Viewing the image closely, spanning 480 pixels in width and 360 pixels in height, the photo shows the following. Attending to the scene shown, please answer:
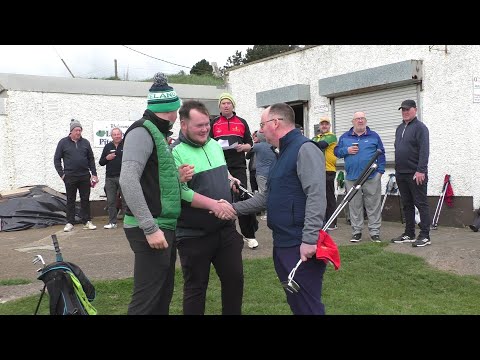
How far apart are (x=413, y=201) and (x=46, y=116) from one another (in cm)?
925

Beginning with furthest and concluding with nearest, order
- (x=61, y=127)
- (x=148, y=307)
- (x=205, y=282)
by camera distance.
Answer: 1. (x=61, y=127)
2. (x=205, y=282)
3. (x=148, y=307)

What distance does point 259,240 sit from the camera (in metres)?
8.67

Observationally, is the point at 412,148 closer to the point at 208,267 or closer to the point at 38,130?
the point at 208,267

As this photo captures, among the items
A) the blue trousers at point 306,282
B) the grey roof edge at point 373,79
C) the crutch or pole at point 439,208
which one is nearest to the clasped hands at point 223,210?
the blue trousers at point 306,282

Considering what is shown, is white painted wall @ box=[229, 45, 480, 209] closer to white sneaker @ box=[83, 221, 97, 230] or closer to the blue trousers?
white sneaker @ box=[83, 221, 97, 230]

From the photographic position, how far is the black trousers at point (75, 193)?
10.7 metres

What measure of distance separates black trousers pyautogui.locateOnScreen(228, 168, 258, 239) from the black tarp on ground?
220 inches

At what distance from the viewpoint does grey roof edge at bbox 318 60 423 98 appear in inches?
395

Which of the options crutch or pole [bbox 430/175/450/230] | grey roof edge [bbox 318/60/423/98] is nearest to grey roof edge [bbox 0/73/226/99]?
grey roof edge [bbox 318/60/423/98]

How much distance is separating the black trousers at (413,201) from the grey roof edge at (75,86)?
28.4 feet

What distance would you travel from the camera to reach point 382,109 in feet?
36.0

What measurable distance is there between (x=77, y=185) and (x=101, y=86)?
4106 mm
